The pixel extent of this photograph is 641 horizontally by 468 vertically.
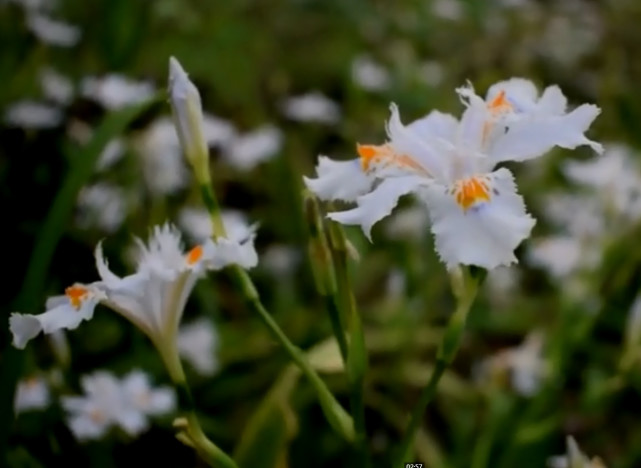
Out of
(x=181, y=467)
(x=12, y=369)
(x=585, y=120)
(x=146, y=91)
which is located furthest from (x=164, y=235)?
(x=146, y=91)

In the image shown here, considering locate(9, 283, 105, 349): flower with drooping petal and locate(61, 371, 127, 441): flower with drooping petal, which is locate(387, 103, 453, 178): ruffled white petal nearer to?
locate(9, 283, 105, 349): flower with drooping petal

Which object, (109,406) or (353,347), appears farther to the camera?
(109,406)

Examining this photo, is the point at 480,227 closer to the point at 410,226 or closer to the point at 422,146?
the point at 422,146

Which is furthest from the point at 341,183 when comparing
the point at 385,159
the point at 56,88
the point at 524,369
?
the point at 56,88

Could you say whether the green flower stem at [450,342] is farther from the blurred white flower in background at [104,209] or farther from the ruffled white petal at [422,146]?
the blurred white flower in background at [104,209]

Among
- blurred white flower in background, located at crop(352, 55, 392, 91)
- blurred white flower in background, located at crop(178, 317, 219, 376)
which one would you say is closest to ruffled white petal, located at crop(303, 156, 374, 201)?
blurred white flower in background, located at crop(178, 317, 219, 376)

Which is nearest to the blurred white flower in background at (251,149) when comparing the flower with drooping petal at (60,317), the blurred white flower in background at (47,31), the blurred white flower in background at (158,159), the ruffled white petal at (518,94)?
the blurred white flower in background at (158,159)
